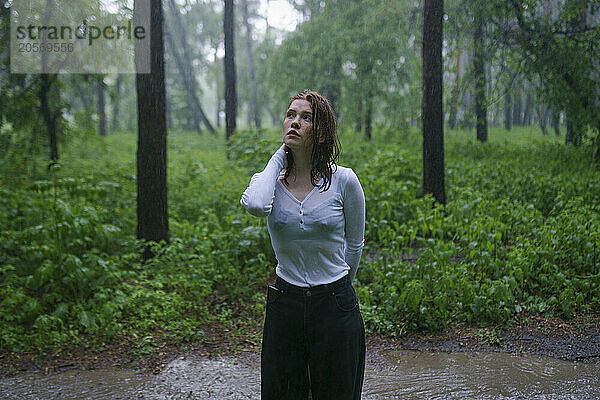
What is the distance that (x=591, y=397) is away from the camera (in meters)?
4.28

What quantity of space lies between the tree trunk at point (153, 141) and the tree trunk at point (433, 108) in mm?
4855

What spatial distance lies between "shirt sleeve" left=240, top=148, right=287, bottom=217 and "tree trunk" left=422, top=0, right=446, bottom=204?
7.27m

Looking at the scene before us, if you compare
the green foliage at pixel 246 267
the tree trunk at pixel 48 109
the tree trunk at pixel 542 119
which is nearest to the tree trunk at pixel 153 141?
the green foliage at pixel 246 267

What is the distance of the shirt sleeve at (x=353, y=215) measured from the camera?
8.68 ft

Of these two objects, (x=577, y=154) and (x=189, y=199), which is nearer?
(x=189, y=199)

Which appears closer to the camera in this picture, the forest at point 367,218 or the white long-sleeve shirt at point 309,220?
the white long-sleeve shirt at point 309,220

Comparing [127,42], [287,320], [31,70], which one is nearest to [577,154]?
[287,320]

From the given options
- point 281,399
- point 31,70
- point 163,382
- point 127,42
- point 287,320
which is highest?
point 127,42

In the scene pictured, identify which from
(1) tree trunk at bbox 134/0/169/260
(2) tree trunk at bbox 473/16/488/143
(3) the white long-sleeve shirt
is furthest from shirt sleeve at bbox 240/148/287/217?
(2) tree trunk at bbox 473/16/488/143

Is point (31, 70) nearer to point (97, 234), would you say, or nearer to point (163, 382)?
point (97, 234)

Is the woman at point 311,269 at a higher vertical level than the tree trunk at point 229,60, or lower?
lower

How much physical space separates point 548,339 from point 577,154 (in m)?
8.51

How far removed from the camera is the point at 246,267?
726cm

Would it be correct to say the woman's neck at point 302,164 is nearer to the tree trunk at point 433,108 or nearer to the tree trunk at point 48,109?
the tree trunk at point 433,108
